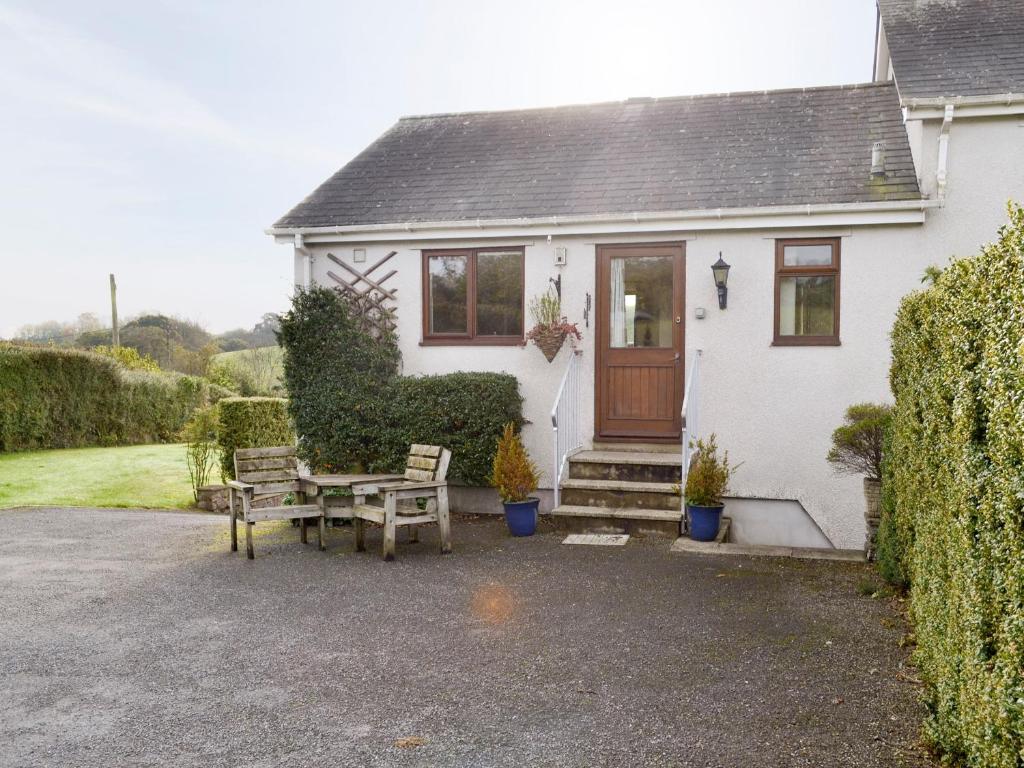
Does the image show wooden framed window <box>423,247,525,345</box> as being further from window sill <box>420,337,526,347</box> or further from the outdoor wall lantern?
the outdoor wall lantern

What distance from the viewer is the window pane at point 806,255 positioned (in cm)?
959

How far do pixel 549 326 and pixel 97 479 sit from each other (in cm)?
891

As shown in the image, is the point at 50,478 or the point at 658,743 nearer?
the point at 658,743

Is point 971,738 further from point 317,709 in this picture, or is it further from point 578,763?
point 317,709

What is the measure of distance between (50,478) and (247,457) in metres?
7.46

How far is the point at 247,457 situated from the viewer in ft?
28.3

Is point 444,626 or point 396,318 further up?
point 396,318

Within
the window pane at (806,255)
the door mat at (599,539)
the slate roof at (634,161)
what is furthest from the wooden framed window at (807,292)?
the door mat at (599,539)

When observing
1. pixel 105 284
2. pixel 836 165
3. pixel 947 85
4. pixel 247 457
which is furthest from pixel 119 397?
pixel 947 85

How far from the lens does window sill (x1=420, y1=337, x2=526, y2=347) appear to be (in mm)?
10625

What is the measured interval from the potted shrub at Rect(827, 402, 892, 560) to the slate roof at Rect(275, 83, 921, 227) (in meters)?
2.92

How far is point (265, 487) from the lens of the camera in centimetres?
848

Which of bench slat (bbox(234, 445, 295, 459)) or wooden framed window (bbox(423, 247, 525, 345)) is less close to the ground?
wooden framed window (bbox(423, 247, 525, 345))

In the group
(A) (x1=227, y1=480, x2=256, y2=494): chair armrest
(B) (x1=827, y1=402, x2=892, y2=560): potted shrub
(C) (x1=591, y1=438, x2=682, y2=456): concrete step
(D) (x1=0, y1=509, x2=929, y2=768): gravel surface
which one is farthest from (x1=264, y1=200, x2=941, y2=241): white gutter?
(A) (x1=227, y1=480, x2=256, y2=494): chair armrest
